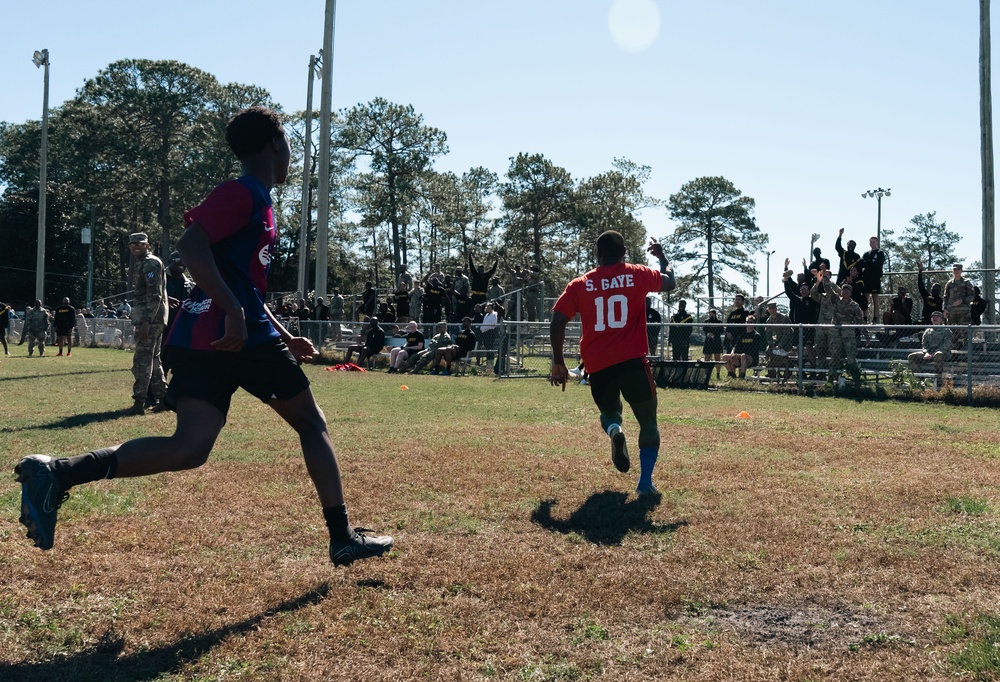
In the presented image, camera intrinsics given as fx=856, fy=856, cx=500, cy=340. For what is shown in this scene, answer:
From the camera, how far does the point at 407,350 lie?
21.8 metres

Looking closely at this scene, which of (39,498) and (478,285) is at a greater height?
(478,285)

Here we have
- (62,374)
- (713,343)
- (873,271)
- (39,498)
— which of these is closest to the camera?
(39,498)

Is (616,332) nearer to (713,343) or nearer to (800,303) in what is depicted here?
(713,343)

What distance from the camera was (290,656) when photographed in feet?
10.4

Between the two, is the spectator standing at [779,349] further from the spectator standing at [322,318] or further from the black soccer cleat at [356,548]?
the black soccer cleat at [356,548]

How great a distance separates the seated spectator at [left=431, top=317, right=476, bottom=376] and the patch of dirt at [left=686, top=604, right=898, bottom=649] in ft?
57.1

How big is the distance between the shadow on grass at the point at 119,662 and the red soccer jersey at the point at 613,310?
366cm

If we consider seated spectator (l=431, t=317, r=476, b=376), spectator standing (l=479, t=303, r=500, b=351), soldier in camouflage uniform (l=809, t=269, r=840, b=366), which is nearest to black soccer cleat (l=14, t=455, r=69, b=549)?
soldier in camouflage uniform (l=809, t=269, r=840, b=366)

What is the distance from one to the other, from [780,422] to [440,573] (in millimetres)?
7855

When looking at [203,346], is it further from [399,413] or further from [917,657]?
[399,413]

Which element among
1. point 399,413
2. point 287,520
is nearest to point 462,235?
point 399,413

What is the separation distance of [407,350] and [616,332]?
616 inches

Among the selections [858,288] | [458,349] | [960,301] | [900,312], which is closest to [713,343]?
[858,288]

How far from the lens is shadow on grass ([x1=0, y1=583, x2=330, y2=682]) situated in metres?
2.96
